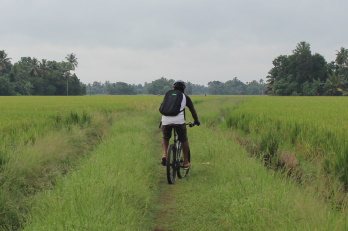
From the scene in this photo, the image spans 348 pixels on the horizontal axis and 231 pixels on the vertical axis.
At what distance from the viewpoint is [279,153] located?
7.16 m

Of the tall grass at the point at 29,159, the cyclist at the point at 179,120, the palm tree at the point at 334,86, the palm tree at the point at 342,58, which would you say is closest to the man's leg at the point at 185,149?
the cyclist at the point at 179,120

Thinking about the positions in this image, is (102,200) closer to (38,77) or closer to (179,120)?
(179,120)

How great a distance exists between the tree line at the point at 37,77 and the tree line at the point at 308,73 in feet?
213

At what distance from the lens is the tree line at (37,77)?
7738cm

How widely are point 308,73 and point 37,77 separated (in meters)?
78.5

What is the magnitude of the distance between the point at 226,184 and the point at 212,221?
44.7 inches

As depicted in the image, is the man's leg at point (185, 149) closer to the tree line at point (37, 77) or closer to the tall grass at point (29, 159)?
the tall grass at point (29, 159)

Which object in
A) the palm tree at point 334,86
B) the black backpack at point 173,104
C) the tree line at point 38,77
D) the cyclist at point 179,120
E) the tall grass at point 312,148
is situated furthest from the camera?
the tree line at point 38,77

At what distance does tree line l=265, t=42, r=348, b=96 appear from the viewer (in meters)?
69.9

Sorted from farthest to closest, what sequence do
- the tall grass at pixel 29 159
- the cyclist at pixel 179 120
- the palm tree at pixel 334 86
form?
1. the palm tree at pixel 334 86
2. the cyclist at pixel 179 120
3. the tall grass at pixel 29 159

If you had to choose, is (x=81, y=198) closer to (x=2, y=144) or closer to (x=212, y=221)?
(x=212, y=221)

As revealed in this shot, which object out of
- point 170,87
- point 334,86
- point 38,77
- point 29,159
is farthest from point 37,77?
point 29,159

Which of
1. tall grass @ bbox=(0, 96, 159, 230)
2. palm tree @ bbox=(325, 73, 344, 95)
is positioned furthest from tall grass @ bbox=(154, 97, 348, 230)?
palm tree @ bbox=(325, 73, 344, 95)

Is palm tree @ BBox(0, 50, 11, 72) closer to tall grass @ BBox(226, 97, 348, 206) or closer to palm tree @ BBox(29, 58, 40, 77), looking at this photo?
palm tree @ BBox(29, 58, 40, 77)
